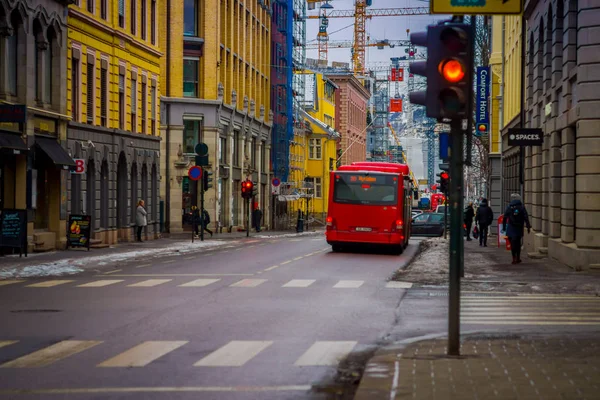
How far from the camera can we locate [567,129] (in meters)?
28.7

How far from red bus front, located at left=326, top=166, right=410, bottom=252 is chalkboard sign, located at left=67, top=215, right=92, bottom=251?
7486 mm

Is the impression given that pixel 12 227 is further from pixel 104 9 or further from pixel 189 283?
pixel 104 9

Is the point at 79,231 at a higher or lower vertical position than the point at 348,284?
higher

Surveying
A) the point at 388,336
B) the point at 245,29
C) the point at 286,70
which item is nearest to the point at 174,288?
the point at 388,336

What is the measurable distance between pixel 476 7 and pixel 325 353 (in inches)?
150

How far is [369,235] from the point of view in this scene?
3709 cm

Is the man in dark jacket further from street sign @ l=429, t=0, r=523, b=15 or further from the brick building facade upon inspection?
street sign @ l=429, t=0, r=523, b=15

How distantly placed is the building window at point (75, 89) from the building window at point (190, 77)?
24.0m

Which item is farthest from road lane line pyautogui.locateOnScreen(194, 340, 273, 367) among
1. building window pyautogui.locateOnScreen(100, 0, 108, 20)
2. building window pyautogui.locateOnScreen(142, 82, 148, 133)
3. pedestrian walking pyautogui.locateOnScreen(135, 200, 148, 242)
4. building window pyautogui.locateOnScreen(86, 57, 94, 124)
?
building window pyautogui.locateOnScreen(142, 82, 148, 133)

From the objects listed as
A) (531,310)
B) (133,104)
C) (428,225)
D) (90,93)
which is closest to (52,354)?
(531,310)

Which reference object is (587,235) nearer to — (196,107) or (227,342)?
(227,342)

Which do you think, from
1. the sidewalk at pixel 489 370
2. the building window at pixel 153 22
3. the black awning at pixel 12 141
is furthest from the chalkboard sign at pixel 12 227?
the building window at pixel 153 22

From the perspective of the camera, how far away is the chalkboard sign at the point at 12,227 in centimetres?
3073

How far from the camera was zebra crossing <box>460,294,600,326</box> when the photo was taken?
15.7m
